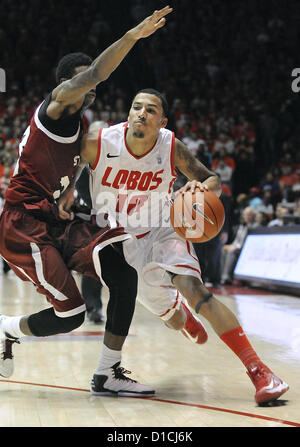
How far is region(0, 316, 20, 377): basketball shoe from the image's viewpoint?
11.9 feet

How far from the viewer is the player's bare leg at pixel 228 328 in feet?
10.8

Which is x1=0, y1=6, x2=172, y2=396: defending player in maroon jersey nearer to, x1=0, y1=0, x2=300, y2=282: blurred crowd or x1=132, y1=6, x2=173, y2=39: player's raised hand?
x1=132, y1=6, x2=173, y2=39: player's raised hand

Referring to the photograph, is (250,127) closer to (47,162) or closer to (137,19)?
(137,19)

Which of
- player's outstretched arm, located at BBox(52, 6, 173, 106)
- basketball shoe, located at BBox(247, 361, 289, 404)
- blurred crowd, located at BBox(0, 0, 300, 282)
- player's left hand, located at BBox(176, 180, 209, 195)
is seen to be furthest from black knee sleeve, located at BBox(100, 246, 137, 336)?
blurred crowd, located at BBox(0, 0, 300, 282)

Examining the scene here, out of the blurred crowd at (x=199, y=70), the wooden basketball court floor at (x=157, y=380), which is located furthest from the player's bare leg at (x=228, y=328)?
the blurred crowd at (x=199, y=70)

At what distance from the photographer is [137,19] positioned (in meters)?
17.4

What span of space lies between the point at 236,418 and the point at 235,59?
16182 millimetres

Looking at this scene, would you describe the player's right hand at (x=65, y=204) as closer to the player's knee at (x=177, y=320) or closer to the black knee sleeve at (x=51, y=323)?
the black knee sleeve at (x=51, y=323)

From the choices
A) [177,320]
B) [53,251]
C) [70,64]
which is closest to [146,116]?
[70,64]

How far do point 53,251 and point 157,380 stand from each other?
1.07 metres

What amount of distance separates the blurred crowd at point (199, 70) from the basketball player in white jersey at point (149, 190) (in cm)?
903

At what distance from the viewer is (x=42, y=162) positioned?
11.2ft

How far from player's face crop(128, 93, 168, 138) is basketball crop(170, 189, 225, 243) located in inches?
19.1
